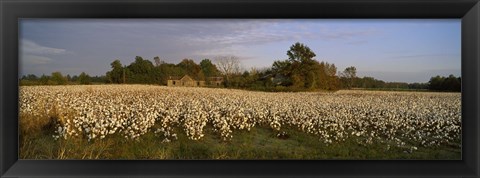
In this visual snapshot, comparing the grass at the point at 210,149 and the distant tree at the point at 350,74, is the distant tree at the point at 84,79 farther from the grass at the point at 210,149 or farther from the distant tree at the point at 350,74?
the distant tree at the point at 350,74

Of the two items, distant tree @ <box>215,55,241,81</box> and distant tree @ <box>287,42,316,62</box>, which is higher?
distant tree @ <box>287,42,316,62</box>

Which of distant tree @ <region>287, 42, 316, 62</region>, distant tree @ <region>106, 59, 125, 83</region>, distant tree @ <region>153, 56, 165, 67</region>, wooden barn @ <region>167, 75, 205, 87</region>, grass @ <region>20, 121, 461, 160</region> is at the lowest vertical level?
grass @ <region>20, 121, 461, 160</region>

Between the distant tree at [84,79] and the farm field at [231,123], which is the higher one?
the distant tree at [84,79]

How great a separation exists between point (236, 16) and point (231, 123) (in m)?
0.92

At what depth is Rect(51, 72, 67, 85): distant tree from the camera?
3.36 metres

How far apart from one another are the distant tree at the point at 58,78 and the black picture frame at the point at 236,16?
29 cm

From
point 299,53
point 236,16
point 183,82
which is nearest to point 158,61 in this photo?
point 183,82

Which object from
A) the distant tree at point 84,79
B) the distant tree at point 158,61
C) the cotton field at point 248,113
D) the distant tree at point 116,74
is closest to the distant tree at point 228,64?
the cotton field at point 248,113

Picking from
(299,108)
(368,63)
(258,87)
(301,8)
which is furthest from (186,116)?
(368,63)

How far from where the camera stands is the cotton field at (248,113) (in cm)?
343

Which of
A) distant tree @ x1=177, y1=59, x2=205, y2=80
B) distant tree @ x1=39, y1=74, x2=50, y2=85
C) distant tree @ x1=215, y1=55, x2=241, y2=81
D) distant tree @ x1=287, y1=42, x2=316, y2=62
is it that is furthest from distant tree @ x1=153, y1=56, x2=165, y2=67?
distant tree @ x1=287, y1=42, x2=316, y2=62

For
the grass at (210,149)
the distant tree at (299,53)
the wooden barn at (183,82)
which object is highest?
the distant tree at (299,53)

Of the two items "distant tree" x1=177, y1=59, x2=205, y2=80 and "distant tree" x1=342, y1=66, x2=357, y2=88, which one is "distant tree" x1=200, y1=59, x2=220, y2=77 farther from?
"distant tree" x1=342, y1=66, x2=357, y2=88
